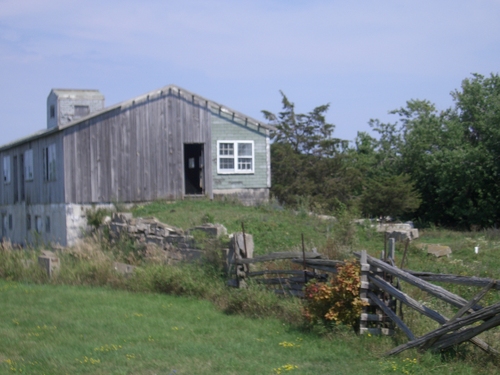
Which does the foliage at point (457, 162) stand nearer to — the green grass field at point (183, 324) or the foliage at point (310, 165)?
the foliage at point (310, 165)

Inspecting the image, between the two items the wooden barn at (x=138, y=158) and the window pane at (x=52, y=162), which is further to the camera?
the window pane at (x=52, y=162)

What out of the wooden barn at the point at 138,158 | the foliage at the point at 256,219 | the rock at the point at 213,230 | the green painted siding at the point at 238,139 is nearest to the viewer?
the rock at the point at 213,230

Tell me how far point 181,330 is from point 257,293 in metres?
1.90

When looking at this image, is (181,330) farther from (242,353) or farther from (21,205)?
(21,205)

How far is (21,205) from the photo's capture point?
30.8m

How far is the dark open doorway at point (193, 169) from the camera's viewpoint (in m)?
29.6

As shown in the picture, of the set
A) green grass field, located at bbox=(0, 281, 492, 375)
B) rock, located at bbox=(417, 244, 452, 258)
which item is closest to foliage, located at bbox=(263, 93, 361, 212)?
rock, located at bbox=(417, 244, 452, 258)

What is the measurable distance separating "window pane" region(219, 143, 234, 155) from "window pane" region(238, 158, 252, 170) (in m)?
0.55

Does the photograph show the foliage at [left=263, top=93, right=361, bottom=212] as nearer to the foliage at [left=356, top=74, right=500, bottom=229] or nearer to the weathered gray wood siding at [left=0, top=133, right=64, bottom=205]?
the foliage at [left=356, top=74, right=500, bottom=229]

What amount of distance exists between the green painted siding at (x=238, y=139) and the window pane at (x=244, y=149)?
0.23 m

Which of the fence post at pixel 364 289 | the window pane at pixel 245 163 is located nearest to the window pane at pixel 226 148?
the window pane at pixel 245 163

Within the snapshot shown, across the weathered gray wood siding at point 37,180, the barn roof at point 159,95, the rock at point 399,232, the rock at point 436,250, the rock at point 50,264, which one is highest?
the barn roof at point 159,95

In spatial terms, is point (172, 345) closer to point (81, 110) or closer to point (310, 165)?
point (81, 110)

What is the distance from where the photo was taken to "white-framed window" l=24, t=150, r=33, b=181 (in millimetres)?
29014
